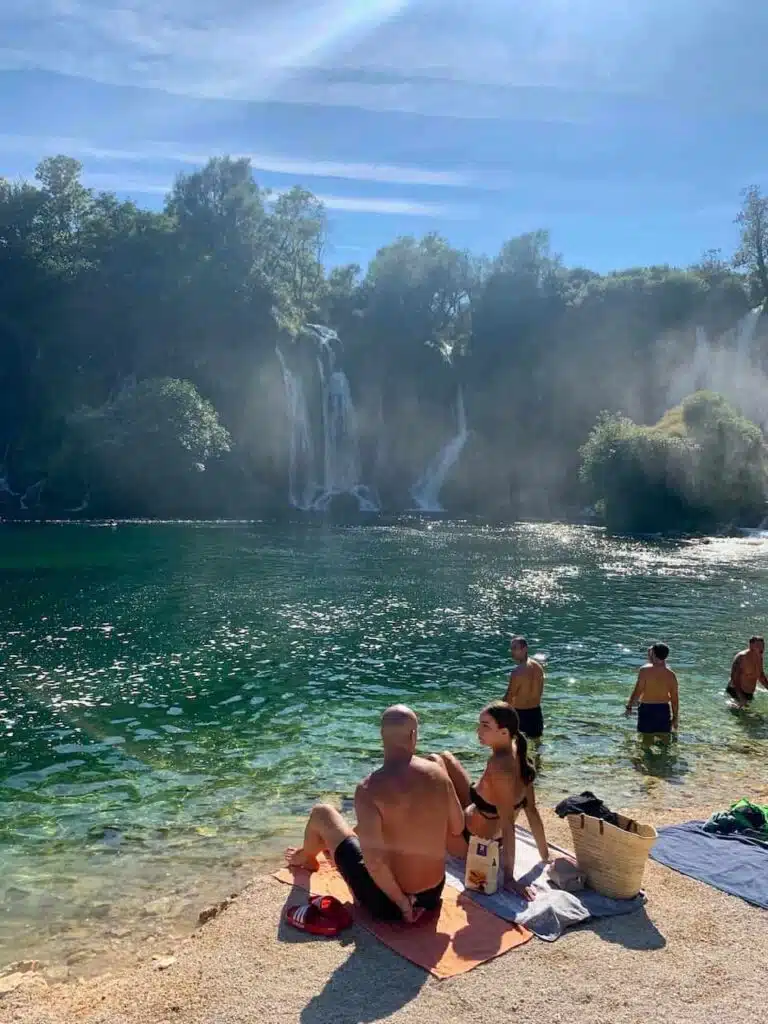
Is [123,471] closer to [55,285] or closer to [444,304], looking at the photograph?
[55,285]

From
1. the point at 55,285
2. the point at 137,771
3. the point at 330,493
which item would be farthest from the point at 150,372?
the point at 137,771

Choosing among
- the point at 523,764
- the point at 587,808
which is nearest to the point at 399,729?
the point at 523,764

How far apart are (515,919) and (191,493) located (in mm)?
64382

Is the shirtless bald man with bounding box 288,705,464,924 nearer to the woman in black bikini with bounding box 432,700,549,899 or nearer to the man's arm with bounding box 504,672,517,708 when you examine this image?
the woman in black bikini with bounding box 432,700,549,899

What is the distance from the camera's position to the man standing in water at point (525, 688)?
13.9 metres

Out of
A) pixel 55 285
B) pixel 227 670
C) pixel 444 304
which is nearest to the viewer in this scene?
pixel 227 670

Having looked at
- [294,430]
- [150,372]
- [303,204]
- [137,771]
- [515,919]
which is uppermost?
[303,204]

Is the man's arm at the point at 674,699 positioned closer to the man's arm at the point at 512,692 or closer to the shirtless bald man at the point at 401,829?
the man's arm at the point at 512,692

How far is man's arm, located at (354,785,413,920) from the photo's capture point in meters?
6.70

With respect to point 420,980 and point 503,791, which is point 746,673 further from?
point 420,980

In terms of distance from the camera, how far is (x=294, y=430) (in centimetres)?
7081

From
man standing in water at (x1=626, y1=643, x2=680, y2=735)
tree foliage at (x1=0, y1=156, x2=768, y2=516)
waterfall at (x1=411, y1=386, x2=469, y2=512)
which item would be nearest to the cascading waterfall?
tree foliage at (x1=0, y1=156, x2=768, y2=516)

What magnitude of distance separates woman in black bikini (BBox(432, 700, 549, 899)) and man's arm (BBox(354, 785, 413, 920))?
1138 millimetres

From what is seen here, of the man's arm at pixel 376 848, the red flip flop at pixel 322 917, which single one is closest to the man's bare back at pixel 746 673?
the man's arm at pixel 376 848
